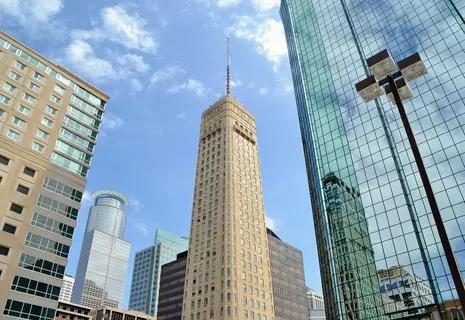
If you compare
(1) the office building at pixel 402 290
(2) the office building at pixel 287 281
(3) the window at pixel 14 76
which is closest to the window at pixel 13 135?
(3) the window at pixel 14 76

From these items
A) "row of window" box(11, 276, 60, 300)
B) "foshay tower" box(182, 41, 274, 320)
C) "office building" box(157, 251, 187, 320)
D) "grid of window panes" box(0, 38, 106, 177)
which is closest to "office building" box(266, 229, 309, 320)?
"office building" box(157, 251, 187, 320)

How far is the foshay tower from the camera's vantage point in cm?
9374

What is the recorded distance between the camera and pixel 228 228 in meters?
102

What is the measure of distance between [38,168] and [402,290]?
2228 inches

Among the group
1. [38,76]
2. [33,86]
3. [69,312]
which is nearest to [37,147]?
[33,86]

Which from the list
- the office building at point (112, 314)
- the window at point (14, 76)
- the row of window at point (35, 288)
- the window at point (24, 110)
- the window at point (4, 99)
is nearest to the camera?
the row of window at point (35, 288)

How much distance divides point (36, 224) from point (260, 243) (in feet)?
203

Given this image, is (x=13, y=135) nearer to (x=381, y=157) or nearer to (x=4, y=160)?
(x=4, y=160)

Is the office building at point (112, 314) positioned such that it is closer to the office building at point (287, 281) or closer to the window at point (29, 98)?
the office building at point (287, 281)

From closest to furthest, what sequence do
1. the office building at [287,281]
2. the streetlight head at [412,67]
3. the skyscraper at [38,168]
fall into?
1. the streetlight head at [412,67]
2. the skyscraper at [38,168]
3. the office building at [287,281]

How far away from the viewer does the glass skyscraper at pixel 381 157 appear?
2384 inches

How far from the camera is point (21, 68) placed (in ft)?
222

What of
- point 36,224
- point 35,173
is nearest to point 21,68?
point 35,173

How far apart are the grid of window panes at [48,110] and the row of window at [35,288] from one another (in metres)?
18.8
